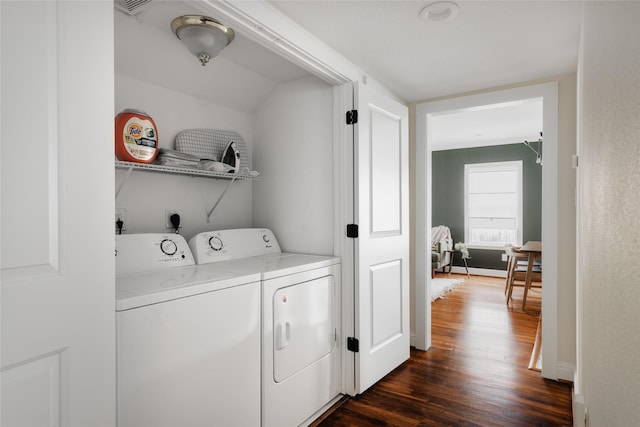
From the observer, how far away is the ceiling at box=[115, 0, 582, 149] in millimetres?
1751

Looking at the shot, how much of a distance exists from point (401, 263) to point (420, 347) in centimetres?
85

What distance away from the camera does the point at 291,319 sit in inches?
77.2

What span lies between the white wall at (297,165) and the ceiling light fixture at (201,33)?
0.76m

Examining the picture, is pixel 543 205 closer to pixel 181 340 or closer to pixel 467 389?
pixel 467 389

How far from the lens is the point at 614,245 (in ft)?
Answer: 1.69

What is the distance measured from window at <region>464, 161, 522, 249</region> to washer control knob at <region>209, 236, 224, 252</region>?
5613mm

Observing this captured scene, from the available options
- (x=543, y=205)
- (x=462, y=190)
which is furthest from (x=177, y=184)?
(x=462, y=190)

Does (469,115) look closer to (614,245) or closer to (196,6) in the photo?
(196,6)

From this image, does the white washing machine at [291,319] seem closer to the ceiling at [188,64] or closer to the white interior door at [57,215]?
the white interior door at [57,215]

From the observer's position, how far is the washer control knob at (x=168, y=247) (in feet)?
6.18

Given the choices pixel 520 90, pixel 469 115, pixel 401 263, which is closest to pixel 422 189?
pixel 401 263

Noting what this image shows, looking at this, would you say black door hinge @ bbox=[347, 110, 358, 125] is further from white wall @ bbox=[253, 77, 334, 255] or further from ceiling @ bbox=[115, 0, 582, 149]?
ceiling @ bbox=[115, 0, 582, 149]

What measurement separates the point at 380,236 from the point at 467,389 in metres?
1.16

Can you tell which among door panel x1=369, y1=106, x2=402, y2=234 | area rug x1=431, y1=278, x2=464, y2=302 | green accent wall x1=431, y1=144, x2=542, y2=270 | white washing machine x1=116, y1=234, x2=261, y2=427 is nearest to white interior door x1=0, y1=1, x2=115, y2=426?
white washing machine x1=116, y1=234, x2=261, y2=427
